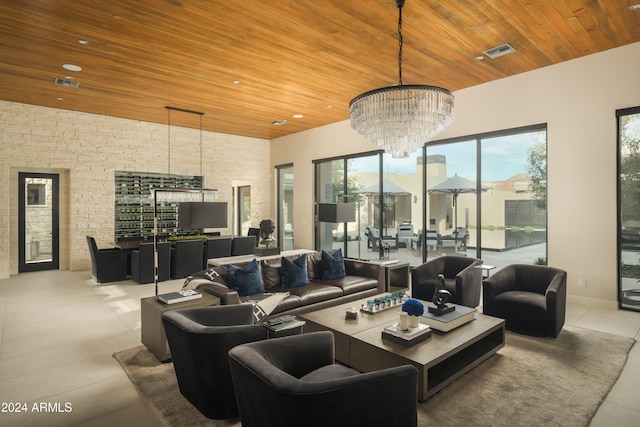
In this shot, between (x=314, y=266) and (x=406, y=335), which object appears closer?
(x=406, y=335)

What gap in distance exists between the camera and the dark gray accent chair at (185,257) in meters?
6.95

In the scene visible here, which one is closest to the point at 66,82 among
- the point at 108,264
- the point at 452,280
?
the point at 108,264

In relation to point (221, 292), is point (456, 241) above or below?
above

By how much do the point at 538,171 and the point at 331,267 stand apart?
3593mm

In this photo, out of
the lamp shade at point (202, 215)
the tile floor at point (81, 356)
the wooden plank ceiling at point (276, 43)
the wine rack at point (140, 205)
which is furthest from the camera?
the wine rack at point (140, 205)

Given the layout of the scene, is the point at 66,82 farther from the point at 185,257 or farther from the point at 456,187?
the point at 456,187

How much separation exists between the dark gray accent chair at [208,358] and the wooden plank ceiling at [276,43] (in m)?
3.07

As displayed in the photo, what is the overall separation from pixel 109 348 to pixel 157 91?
4.47 metres

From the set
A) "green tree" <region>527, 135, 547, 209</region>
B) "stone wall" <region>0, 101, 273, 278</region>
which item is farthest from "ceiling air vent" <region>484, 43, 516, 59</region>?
"stone wall" <region>0, 101, 273, 278</region>

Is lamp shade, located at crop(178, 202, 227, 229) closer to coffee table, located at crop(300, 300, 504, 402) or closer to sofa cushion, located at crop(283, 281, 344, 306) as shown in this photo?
sofa cushion, located at crop(283, 281, 344, 306)

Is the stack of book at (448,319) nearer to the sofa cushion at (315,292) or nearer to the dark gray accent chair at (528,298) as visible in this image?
the dark gray accent chair at (528,298)

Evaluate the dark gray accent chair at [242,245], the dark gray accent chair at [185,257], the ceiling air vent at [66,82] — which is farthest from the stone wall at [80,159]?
the dark gray accent chair at [242,245]

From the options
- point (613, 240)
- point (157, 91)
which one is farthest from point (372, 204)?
point (157, 91)

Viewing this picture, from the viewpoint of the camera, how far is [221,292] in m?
3.62
